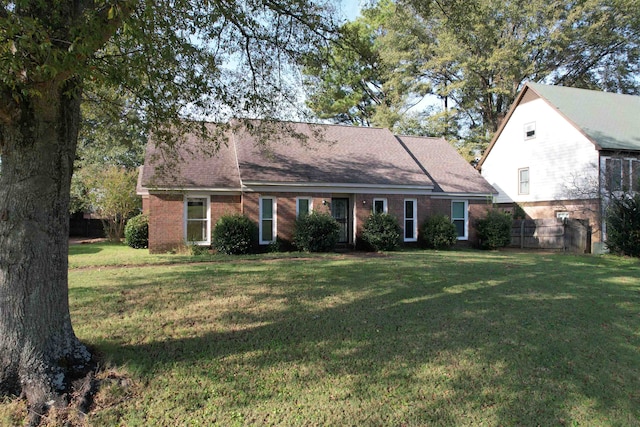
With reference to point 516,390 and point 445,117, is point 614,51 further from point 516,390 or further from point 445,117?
point 516,390

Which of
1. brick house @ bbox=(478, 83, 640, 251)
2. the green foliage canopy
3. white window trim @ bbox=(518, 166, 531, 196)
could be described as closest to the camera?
brick house @ bbox=(478, 83, 640, 251)

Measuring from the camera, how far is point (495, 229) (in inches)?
695

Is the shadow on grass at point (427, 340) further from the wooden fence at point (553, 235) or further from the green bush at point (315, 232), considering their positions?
the wooden fence at point (553, 235)

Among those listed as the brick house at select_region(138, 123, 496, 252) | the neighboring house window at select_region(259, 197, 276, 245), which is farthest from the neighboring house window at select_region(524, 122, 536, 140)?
the neighboring house window at select_region(259, 197, 276, 245)

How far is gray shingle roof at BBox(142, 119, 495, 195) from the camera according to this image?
48.9 feet

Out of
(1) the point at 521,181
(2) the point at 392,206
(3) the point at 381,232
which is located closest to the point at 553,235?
(1) the point at 521,181

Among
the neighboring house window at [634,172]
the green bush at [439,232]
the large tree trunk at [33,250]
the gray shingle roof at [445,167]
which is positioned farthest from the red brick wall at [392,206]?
the large tree trunk at [33,250]

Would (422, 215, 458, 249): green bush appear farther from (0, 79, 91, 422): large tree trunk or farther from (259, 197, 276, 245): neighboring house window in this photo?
(0, 79, 91, 422): large tree trunk

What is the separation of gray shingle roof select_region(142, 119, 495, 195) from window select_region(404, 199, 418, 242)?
86cm

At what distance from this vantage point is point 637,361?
5.00 metres

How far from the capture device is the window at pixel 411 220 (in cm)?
1716

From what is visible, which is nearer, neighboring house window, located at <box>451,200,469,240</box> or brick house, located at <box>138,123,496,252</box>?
brick house, located at <box>138,123,496,252</box>

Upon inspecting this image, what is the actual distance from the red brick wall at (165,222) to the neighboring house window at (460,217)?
11.7 metres

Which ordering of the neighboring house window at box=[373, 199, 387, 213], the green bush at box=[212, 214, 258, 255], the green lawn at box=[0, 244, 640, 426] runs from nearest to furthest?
the green lawn at box=[0, 244, 640, 426], the green bush at box=[212, 214, 258, 255], the neighboring house window at box=[373, 199, 387, 213]
